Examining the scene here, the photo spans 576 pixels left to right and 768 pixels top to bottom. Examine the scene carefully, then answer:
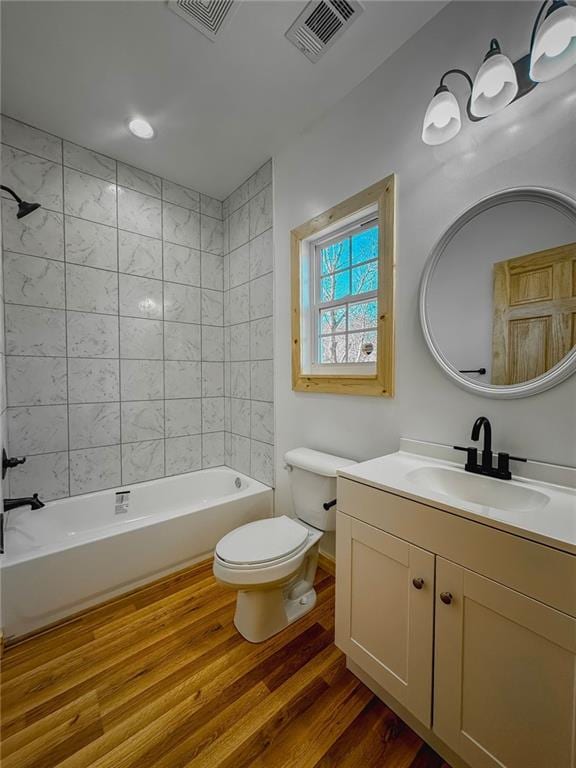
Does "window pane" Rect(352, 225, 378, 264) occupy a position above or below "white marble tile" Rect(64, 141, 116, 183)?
below

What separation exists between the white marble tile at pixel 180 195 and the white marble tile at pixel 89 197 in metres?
0.38

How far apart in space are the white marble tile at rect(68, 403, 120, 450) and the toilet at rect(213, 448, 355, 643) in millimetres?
1255

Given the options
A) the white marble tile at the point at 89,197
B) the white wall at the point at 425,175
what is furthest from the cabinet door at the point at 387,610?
the white marble tile at the point at 89,197

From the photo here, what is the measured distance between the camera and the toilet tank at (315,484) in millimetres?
1612

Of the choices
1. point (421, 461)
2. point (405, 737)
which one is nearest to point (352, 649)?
point (405, 737)

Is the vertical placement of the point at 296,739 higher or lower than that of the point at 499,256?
lower

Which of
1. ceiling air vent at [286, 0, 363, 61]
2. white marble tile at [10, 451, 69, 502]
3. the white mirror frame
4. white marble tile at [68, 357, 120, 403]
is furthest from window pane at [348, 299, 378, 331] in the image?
white marble tile at [10, 451, 69, 502]

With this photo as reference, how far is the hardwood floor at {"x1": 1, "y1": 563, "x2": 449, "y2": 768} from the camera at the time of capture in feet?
3.27

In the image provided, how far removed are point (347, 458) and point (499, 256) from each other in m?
1.15

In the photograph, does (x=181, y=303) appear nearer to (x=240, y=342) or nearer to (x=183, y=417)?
(x=240, y=342)

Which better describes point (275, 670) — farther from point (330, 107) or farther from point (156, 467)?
point (330, 107)

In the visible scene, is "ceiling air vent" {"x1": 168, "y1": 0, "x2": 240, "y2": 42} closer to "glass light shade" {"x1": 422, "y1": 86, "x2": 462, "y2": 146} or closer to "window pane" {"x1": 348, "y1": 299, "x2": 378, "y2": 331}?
"glass light shade" {"x1": 422, "y1": 86, "x2": 462, "y2": 146}

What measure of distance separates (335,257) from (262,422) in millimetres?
1251

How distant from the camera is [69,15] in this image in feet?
4.34
